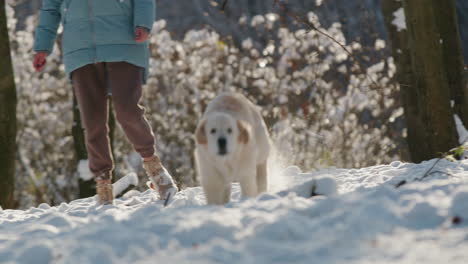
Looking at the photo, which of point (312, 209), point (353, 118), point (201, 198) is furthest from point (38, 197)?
point (312, 209)

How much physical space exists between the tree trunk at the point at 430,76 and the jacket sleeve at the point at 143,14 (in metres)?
2.98

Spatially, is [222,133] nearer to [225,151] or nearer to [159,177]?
[225,151]

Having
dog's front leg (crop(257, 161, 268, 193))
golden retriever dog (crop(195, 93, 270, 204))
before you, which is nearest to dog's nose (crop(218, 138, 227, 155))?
golden retriever dog (crop(195, 93, 270, 204))

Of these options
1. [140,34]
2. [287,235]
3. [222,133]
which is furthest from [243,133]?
[287,235]

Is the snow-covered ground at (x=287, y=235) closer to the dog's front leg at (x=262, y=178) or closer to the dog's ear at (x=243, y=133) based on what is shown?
the dog's ear at (x=243, y=133)

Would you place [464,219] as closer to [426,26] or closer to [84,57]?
[84,57]

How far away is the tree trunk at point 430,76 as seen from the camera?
19.2 feet

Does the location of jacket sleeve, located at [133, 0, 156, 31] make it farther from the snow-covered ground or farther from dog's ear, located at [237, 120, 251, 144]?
the snow-covered ground

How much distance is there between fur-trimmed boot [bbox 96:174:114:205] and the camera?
4.76 metres

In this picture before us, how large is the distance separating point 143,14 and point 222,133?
4.26ft

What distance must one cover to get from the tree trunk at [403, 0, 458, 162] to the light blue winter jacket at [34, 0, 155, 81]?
2.98 meters

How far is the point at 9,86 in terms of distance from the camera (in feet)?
22.4

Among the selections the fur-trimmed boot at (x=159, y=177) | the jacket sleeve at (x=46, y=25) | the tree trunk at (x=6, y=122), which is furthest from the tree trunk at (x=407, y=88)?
the tree trunk at (x=6, y=122)

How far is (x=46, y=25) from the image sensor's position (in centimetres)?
487
